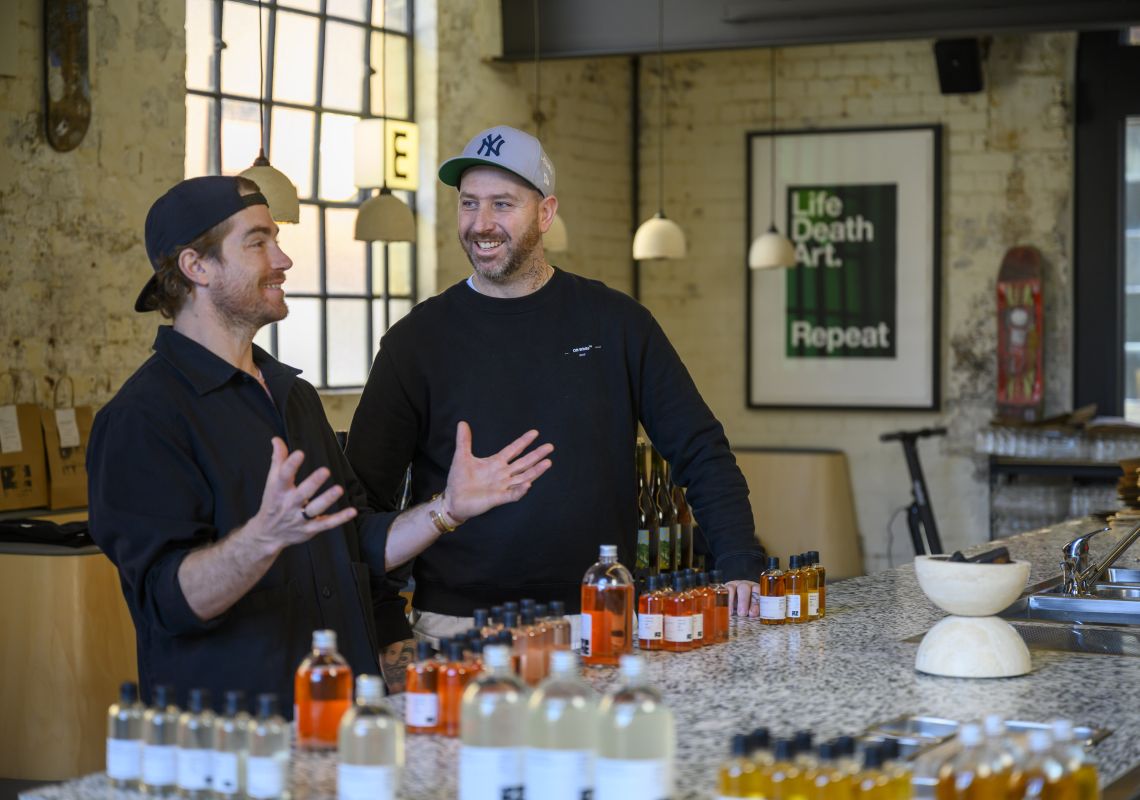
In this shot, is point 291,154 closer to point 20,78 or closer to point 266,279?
point 20,78

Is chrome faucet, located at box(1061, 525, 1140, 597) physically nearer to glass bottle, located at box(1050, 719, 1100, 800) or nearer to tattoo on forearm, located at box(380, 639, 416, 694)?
tattoo on forearm, located at box(380, 639, 416, 694)

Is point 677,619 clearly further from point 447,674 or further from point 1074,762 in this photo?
point 1074,762

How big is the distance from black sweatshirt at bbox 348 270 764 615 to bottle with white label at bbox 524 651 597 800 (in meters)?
1.53

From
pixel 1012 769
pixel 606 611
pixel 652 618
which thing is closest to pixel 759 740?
pixel 1012 769

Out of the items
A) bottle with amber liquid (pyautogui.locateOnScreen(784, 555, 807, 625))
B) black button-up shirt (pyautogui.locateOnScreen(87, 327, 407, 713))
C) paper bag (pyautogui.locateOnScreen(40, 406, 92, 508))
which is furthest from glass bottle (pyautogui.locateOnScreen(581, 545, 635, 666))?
paper bag (pyautogui.locateOnScreen(40, 406, 92, 508))

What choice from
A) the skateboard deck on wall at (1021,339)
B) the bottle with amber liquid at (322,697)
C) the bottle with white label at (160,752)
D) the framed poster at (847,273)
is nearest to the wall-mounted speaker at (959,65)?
the framed poster at (847,273)

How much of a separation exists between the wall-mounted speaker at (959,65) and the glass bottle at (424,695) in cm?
782

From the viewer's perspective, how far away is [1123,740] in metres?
2.27

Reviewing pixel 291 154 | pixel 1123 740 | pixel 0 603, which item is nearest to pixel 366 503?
pixel 1123 740

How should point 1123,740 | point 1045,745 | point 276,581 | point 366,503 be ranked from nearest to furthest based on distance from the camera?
point 1045,745, point 1123,740, point 276,581, point 366,503

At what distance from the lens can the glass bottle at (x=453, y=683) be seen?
2.16 meters

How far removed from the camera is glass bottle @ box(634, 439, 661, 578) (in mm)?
4977

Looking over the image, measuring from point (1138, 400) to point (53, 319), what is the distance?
6.33 metres

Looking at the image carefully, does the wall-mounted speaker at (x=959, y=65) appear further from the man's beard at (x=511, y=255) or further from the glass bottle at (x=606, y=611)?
the glass bottle at (x=606, y=611)
